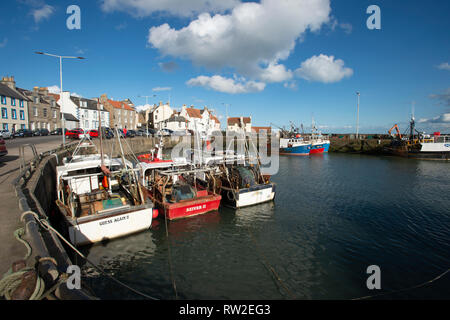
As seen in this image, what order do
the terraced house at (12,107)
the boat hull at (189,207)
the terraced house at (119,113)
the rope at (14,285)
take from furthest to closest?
the terraced house at (119,113) < the terraced house at (12,107) < the boat hull at (189,207) < the rope at (14,285)

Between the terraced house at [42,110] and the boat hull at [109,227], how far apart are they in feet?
165

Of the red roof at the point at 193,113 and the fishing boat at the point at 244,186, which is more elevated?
the red roof at the point at 193,113

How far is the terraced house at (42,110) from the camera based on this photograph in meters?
47.6

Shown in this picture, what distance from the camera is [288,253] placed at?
34.6 feet

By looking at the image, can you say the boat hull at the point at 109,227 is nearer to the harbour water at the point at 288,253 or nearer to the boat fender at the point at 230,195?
the harbour water at the point at 288,253

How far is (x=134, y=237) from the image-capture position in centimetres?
1142

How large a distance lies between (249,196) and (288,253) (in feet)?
19.4

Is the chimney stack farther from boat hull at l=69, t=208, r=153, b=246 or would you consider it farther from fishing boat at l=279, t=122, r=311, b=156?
fishing boat at l=279, t=122, r=311, b=156

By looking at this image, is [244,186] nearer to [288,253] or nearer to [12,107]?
[288,253]

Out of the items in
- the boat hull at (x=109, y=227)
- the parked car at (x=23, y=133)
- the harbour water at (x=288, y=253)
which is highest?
the parked car at (x=23, y=133)

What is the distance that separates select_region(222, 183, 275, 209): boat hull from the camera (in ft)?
51.5

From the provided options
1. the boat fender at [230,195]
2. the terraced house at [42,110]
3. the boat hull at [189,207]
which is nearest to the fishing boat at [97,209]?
the boat hull at [189,207]
